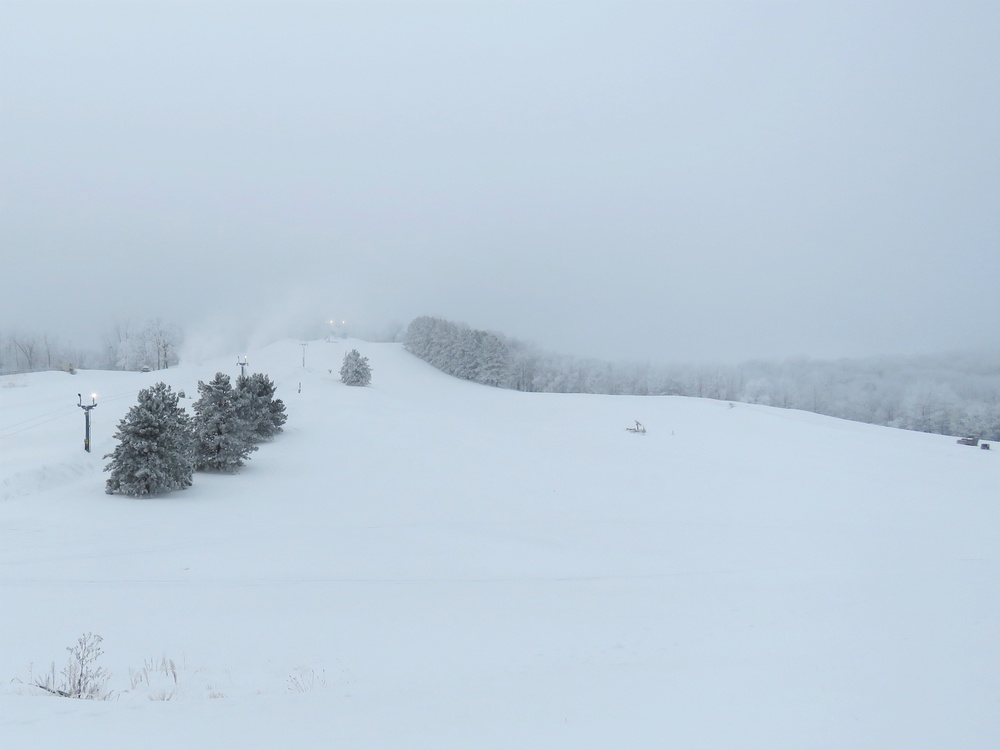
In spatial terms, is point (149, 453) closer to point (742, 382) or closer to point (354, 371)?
point (354, 371)

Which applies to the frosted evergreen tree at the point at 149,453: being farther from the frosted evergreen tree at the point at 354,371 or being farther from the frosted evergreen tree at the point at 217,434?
the frosted evergreen tree at the point at 354,371

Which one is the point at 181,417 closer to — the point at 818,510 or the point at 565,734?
the point at 565,734

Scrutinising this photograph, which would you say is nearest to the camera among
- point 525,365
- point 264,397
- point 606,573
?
point 606,573

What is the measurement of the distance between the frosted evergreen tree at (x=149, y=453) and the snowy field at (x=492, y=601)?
1.75 feet

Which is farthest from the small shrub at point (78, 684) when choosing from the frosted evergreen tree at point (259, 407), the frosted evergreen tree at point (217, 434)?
the frosted evergreen tree at point (259, 407)

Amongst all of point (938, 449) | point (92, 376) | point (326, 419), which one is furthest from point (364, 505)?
point (92, 376)

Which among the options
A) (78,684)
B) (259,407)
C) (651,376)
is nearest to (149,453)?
(259,407)

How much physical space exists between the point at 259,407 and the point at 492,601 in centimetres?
2071

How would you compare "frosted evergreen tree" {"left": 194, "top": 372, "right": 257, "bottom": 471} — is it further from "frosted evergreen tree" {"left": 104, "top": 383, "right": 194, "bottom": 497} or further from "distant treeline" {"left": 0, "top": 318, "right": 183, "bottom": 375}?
"distant treeline" {"left": 0, "top": 318, "right": 183, "bottom": 375}

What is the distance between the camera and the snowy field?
224 inches

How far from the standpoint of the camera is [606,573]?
13.7m

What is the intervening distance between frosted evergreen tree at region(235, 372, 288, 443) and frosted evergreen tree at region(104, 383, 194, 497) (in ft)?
21.6

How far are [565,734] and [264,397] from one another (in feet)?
87.4

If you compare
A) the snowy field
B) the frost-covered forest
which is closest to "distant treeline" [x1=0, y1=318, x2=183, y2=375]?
the frost-covered forest
